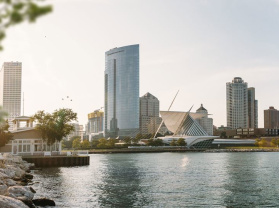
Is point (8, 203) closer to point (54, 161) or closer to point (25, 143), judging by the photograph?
point (54, 161)

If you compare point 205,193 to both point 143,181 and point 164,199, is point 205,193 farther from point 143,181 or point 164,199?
point 143,181

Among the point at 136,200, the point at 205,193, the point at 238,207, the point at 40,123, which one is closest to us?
the point at 238,207

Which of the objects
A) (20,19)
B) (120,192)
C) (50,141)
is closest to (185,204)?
(120,192)

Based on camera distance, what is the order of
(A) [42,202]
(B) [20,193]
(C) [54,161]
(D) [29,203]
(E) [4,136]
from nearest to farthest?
(D) [29,203] → (B) [20,193] → (A) [42,202] → (C) [54,161] → (E) [4,136]

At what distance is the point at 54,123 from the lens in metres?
86.4

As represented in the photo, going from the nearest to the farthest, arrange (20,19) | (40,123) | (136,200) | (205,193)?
1. (20,19)
2. (136,200)
3. (205,193)
4. (40,123)

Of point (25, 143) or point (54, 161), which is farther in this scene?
point (25, 143)

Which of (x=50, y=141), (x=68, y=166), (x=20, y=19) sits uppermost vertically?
(x=20, y=19)

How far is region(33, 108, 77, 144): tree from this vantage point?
85750 millimetres

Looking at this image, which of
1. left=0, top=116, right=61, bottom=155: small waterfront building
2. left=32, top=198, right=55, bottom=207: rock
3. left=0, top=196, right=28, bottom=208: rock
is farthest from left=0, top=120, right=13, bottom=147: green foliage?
left=0, top=196, right=28, bottom=208: rock

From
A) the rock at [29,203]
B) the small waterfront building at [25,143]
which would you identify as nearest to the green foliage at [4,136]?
the small waterfront building at [25,143]

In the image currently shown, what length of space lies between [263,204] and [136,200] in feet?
40.2

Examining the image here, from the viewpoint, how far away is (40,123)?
88562 millimetres

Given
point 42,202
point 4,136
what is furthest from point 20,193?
point 4,136
